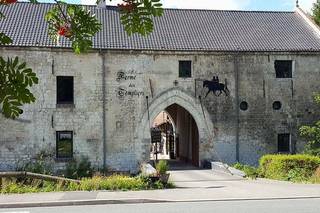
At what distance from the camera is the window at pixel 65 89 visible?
85.3 feet

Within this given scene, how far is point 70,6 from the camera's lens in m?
2.16

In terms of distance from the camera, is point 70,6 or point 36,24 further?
point 36,24

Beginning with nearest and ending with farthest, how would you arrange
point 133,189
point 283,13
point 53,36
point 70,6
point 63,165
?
point 70,6 < point 53,36 < point 133,189 < point 63,165 < point 283,13

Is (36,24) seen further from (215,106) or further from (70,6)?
(70,6)

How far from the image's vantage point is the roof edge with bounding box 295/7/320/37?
29630 mm

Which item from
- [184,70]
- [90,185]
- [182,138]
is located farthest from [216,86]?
[90,185]

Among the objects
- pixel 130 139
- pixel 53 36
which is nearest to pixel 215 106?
pixel 130 139

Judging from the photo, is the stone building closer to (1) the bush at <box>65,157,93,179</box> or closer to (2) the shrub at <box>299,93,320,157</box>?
(1) the bush at <box>65,157,93,179</box>

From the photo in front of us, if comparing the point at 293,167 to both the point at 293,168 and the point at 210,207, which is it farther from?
the point at 210,207

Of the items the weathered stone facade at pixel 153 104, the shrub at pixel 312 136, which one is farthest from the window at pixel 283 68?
the shrub at pixel 312 136

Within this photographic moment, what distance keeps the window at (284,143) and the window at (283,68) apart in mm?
3115

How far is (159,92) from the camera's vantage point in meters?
26.6

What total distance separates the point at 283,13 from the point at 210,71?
8.11 m

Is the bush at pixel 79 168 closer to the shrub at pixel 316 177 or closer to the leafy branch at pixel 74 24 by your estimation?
the shrub at pixel 316 177
